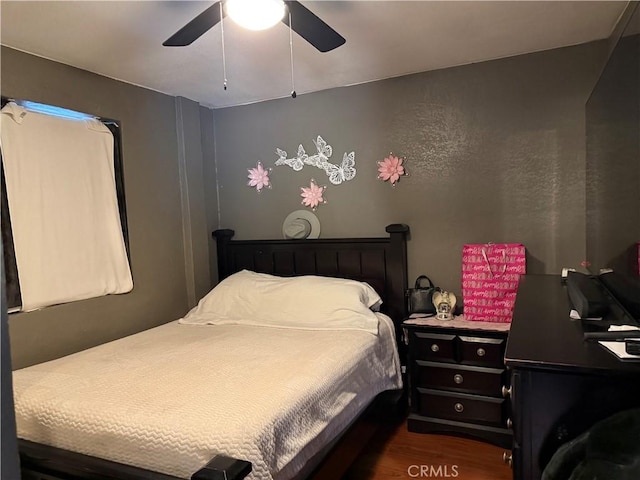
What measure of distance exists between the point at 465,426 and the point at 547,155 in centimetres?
171

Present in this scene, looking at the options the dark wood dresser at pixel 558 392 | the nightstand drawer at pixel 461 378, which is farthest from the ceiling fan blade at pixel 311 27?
the nightstand drawer at pixel 461 378

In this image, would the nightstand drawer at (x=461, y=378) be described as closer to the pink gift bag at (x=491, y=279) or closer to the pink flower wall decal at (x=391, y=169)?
the pink gift bag at (x=491, y=279)

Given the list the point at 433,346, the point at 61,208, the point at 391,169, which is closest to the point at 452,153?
the point at 391,169

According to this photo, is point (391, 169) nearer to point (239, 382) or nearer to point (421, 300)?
point (421, 300)

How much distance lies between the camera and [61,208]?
2.56 m

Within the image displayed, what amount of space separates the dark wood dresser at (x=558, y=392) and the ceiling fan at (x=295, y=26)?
4.48 ft

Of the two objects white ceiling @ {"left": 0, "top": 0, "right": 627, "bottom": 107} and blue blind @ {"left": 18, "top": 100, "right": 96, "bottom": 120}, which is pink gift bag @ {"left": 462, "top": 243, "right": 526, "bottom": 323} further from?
blue blind @ {"left": 18, "top": 100, "right": 96, "bottom": 120}

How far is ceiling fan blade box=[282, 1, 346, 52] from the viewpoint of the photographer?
1679mm

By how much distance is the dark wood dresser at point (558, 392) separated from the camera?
106 centimetres

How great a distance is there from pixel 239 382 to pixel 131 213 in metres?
1.66

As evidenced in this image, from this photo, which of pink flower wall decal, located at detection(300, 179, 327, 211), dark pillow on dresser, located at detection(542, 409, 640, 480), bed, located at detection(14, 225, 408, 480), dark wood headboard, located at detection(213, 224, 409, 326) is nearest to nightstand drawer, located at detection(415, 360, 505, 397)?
bed, located at detection(14, 225, 408, 480)

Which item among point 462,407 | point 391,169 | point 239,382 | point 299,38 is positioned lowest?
point 462,407

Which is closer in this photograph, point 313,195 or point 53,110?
point 53,110

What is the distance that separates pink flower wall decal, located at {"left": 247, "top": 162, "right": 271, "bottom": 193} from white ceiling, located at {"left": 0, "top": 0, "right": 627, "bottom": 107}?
67cm
